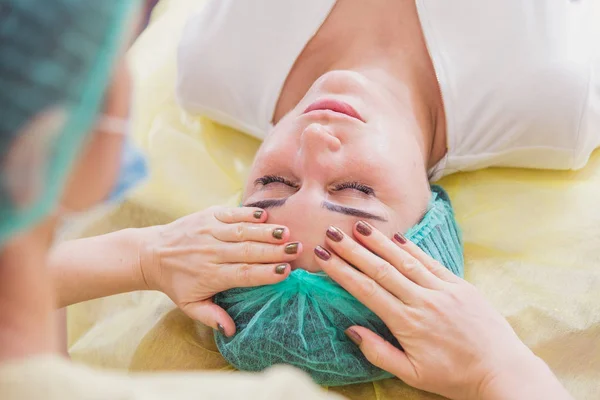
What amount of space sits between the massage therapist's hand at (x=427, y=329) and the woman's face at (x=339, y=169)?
0.19 ft

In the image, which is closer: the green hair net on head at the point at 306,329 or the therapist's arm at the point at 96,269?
the green hair net on head at the point at 306,329

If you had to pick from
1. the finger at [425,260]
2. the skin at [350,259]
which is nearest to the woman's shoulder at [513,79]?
the skin at [350,259]

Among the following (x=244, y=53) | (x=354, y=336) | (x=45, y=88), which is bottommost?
(x=354, y=336)

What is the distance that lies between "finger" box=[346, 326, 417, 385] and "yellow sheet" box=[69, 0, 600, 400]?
0.12 meters

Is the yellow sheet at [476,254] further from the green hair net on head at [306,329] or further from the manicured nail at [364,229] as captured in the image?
the manicured nail at [364,229]

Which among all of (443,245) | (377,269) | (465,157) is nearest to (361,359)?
(377,269)

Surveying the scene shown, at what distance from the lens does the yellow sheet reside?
4.44 ft

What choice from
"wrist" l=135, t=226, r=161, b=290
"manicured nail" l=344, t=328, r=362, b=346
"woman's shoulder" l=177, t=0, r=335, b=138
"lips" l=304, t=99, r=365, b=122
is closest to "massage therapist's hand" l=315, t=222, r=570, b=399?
"manicured nail" l=344, t=328, r=362, b=346

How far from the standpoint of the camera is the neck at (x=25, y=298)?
1.96 feet

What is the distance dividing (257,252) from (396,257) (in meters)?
0.24

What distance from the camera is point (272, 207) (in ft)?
4.21

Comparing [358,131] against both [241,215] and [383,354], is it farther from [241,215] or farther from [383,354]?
[383,354]

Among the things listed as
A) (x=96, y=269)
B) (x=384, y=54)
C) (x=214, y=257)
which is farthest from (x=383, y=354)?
(x=384, y=54)

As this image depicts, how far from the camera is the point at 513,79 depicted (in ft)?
4.95
